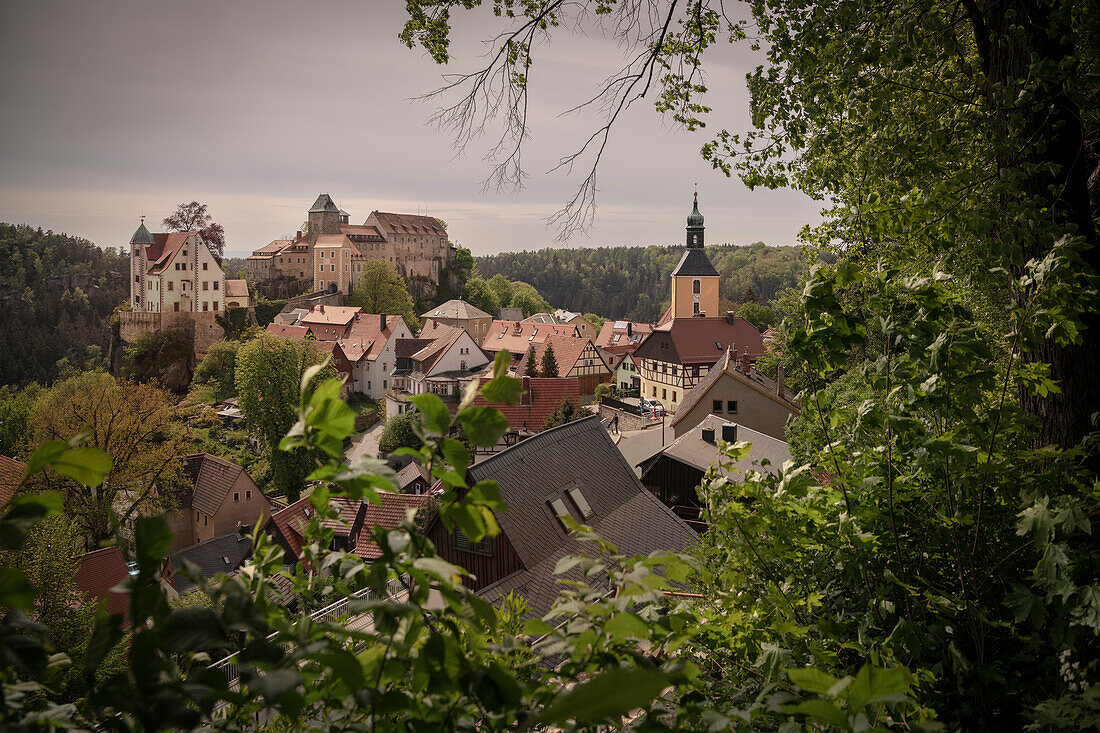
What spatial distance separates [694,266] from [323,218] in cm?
4741

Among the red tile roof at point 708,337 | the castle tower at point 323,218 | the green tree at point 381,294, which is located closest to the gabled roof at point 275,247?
the castle tower at point 323,218

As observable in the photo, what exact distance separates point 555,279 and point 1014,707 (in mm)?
139332

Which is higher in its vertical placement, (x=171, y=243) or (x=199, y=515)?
(x=171, y=243)

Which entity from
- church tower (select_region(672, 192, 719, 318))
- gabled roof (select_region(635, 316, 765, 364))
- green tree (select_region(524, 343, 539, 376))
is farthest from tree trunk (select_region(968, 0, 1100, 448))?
church tower (select_region(672, 192, 719, 318))

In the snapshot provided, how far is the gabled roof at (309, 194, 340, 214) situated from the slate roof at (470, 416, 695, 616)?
250ft

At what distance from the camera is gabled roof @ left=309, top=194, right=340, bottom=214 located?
84.5 m

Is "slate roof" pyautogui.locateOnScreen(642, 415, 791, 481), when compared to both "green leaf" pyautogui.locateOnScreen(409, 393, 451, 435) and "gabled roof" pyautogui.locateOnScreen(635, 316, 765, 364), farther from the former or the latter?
"gabled roof" pyautogui.locateOnScreen(635, 316, 765, 364)

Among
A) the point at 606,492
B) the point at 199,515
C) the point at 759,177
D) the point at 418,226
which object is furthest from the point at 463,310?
the point at 759,177

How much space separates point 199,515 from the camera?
2805 cm

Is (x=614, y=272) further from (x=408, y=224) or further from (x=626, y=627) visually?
(x=626, y=627)

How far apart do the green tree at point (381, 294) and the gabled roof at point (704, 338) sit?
3333 cm

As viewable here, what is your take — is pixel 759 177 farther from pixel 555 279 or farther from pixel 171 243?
pixel 555 279

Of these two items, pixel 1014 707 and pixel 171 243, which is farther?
pixel 171 243

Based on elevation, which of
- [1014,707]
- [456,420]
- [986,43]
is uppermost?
[986,43]
